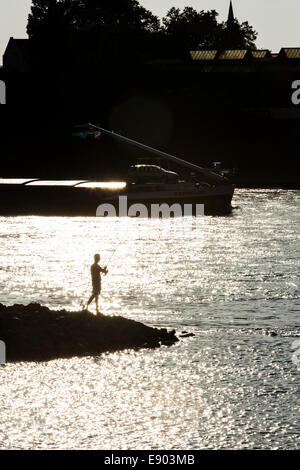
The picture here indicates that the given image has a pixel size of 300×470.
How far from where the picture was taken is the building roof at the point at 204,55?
624 ft

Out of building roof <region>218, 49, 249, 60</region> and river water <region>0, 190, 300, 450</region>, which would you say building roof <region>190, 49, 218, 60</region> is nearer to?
building roof <region>218, 49, 249, 60</region>

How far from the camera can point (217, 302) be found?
54594mm

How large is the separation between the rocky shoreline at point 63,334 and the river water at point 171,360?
2.23 feet

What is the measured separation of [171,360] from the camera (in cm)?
4116

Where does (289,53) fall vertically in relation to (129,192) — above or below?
above

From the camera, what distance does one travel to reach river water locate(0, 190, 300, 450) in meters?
33.8

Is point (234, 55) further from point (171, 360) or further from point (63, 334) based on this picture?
point (171, 360)

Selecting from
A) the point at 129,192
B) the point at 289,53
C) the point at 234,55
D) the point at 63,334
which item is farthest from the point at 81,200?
the point at 63,334

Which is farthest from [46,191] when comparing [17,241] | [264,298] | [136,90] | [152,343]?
[152,343]

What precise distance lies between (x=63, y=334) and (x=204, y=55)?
154791 mm

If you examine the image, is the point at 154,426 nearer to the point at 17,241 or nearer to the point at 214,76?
the point at 17,241

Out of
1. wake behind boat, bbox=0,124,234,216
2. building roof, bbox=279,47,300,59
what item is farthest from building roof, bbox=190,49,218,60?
wake behind boat, bbox=0,124,234,216

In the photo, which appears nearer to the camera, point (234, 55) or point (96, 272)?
point (96, 272)

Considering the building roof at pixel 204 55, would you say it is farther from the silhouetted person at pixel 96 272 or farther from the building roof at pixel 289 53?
the silhouetted person at pixel 96 272
